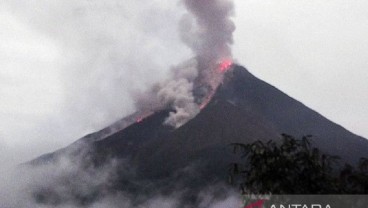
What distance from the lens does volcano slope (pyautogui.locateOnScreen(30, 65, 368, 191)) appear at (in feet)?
491

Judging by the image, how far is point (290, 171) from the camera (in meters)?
11.5

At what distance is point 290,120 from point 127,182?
183 feet

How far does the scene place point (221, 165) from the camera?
144 m

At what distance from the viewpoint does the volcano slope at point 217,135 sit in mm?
149750

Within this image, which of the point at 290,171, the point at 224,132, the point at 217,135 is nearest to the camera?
the point at 290,171

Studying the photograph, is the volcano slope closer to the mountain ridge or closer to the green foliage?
the mountain ridge

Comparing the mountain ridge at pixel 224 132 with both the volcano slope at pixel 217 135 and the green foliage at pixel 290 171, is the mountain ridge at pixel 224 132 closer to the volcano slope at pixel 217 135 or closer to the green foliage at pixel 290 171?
the volcano slope at pixel 217 135

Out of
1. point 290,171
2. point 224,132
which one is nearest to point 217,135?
point 224,132

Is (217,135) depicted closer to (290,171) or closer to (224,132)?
(224,132)

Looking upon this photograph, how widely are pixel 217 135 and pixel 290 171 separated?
15279cm

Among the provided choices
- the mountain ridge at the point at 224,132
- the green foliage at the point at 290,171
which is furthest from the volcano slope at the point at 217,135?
the green foliage at the point at 290,171

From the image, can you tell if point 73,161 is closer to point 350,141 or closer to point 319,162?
point 350,141

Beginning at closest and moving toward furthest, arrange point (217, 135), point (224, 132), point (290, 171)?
point (290, 171) → point (224, 132) → point (217, 135)

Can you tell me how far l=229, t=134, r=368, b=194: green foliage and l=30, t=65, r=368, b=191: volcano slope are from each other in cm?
12688
